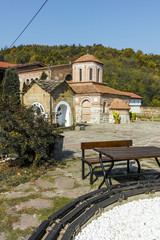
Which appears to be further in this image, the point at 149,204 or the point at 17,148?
the point at 17,148

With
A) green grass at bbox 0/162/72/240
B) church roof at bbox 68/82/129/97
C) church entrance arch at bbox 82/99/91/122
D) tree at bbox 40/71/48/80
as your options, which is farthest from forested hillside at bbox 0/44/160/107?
green grass at bbox 0/162/72/240

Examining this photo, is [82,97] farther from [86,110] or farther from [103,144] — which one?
[103,144]

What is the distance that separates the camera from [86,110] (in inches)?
920

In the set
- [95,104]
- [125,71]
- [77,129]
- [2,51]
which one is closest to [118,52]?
[125,71]

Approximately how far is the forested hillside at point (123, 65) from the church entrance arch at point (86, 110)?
709 inches

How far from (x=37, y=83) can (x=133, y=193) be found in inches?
425

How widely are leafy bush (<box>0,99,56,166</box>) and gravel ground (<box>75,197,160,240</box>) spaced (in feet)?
8.63

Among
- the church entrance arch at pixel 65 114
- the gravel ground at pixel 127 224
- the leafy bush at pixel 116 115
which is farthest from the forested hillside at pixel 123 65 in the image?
the gravel ground at pixel 127 224

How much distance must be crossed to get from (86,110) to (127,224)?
20.9 metres

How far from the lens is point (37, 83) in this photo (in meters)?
12.8

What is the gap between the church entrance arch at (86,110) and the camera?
2305 centimetres

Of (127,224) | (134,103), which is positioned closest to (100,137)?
(127,224)

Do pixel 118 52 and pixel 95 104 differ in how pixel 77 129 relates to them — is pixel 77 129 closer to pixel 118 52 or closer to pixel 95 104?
pixel 95 104

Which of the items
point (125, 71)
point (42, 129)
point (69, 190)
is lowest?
point (69, 190)
